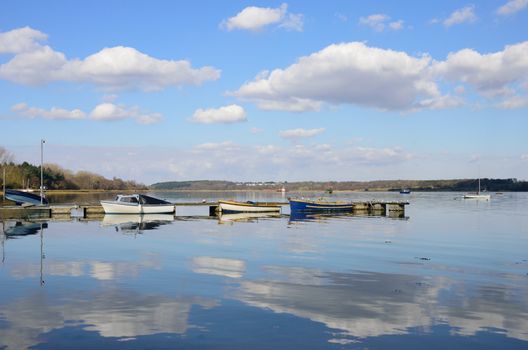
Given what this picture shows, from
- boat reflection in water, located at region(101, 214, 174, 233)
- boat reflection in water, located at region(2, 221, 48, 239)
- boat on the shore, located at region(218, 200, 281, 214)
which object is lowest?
boat reflection in water, located at region(101, 214, 174, 233)

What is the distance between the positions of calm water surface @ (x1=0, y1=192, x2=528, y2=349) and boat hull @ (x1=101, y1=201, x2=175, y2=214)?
3186 centimetres

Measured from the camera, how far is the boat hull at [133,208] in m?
66.2

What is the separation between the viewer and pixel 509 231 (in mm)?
49344

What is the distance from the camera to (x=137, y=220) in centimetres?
5888

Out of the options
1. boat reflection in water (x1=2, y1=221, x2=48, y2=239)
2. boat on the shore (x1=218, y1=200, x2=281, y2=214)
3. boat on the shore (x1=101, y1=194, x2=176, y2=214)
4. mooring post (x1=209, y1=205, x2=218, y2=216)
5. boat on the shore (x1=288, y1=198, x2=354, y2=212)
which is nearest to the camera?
boat reflection in water (x1=2, y1=221, x2=48, y2=239)

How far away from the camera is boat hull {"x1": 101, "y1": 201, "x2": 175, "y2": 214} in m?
66.2

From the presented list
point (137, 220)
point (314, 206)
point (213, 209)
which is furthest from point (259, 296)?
point (314, 206)

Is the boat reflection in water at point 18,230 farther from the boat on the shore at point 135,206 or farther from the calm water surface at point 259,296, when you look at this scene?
the boat on the shore at point 135,206

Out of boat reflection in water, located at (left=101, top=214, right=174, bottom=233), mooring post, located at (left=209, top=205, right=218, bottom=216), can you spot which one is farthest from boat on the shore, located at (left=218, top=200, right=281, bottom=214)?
boat reflection in water, located at (left=101, top=214, right=174, bottom=233)

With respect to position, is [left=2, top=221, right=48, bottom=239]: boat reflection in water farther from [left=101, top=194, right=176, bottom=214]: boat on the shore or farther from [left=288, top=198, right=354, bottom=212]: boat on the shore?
[left=288, top=198, right=354, bottom=212]: boat on the shore

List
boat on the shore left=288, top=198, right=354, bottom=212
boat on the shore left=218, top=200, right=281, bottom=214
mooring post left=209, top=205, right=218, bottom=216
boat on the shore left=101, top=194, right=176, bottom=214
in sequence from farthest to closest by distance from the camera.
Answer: boat on the shore left=288, top=198, right=354, bottom=212, boat on the shore left=218, top=200, right=281, bottom=214, mooring post left=209, top=205, right=218, bottom=216, boat on the shore left=101, top=194, right=176, bottom=214

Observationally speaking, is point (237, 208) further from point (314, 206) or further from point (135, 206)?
point (135, 206)

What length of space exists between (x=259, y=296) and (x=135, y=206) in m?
52.4

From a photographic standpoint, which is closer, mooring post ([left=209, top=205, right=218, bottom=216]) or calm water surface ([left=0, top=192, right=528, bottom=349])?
calm water surface ([left=0, top=192, right=528, bottom=349])
